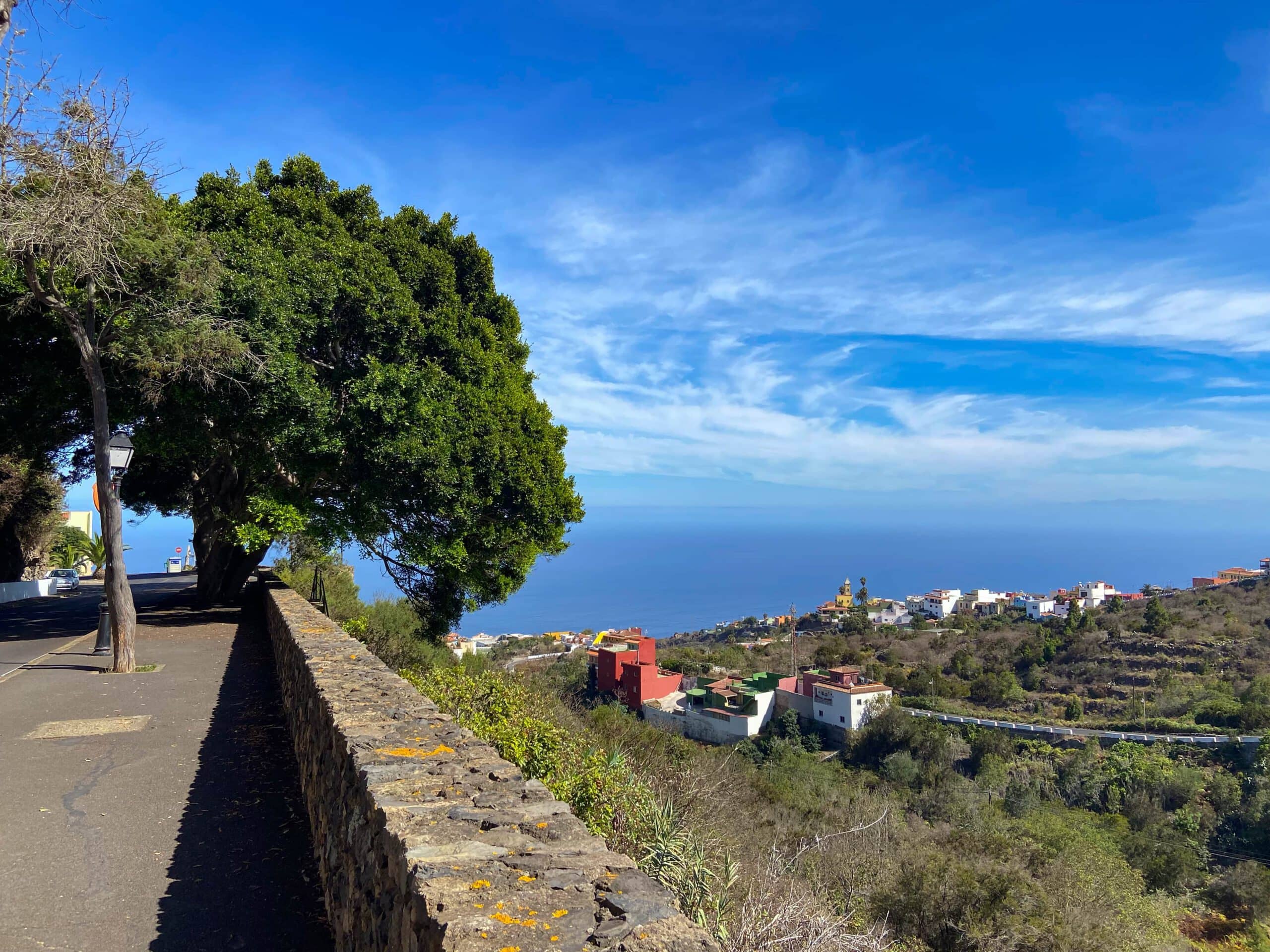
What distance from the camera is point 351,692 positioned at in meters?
5.02

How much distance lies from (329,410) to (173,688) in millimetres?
4617

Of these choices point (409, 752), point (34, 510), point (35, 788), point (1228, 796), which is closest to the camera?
point (409, 752)

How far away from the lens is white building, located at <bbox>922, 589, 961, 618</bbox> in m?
90.1

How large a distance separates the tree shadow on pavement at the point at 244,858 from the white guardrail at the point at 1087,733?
36.9 meters

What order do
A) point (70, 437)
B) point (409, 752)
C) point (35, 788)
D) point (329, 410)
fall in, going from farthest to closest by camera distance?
point (70, 437), point (329, 410), point (35, 788), point (409, 752)

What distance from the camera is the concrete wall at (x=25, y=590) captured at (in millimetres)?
20359

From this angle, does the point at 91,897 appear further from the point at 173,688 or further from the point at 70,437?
the point at 70,437

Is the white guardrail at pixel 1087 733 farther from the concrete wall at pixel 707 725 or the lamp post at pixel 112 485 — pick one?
the lamp post at pixel 112 485

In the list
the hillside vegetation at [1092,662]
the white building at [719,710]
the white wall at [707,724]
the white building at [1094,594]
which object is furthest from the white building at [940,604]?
the white wall at [707,724]

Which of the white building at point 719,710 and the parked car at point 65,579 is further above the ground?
the parked car at point 65,579

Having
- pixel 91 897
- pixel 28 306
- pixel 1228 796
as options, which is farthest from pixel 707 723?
pixel 91 897

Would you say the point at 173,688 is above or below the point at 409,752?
below

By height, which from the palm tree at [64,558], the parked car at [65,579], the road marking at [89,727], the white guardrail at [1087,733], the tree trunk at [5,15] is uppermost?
the tree trunk at [5,15]

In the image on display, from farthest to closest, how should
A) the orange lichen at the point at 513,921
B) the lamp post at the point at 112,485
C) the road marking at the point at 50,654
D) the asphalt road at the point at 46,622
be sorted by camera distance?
1. the asphalt road at the point at 46,622
2. the lamp post at the point at 112,485
3. the road marking at the point at 50,654
4. the orange lichen at the point at 513,921
